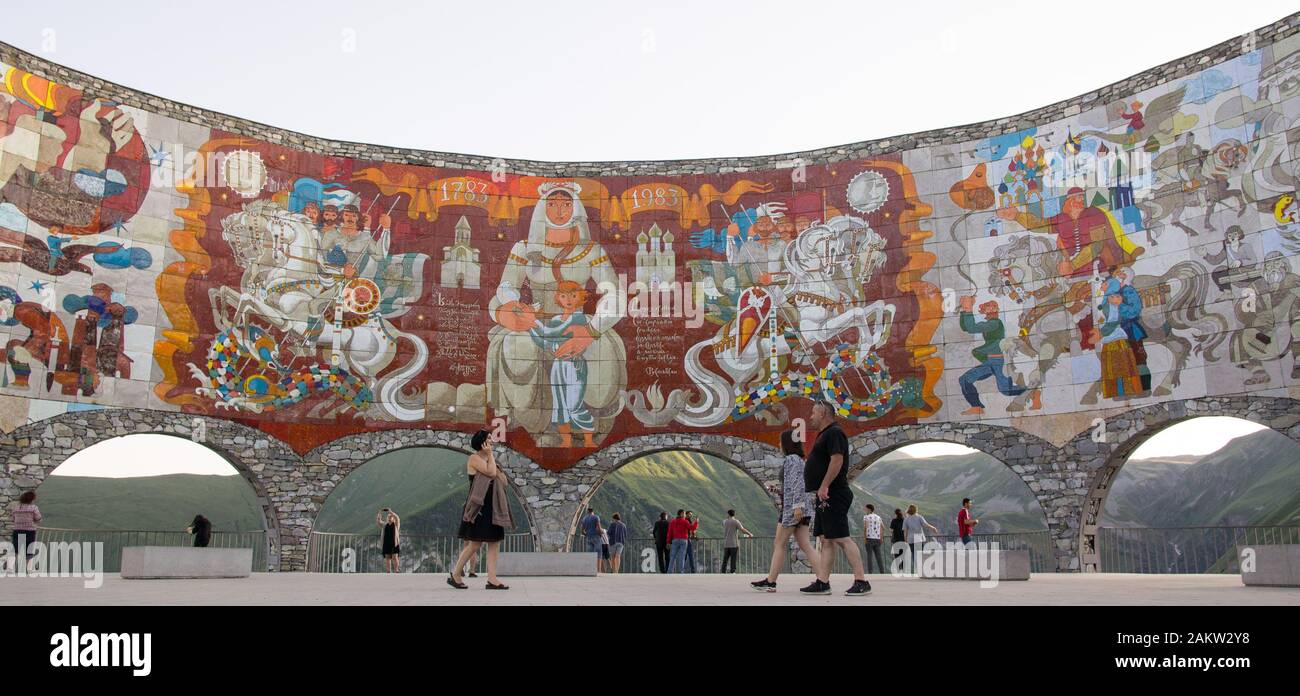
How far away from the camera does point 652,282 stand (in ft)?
89.0

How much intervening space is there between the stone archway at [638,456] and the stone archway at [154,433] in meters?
7.02

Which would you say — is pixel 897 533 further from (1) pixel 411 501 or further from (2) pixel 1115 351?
(1) pixel 411 501

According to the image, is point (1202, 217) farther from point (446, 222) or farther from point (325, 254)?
point (325, 254)

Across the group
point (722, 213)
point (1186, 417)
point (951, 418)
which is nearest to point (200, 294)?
point (722, 213)

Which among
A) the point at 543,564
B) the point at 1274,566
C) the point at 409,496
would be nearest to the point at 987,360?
the point at 1274,566

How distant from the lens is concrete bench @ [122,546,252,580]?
40.4ft

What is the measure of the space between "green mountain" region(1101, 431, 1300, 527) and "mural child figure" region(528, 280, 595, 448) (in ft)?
126

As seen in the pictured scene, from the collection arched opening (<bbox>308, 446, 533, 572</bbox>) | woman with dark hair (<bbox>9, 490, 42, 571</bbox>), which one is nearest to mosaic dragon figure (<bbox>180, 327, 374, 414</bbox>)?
woman with dark hair (<bbox>9, 490, 42, 571</bbox>)

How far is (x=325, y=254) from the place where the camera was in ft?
84.8

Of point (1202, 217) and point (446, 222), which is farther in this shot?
point (446, 222)

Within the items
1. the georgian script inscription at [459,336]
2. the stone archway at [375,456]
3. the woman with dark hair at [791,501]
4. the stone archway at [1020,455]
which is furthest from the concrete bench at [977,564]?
the georgian script inscription at [459,336]

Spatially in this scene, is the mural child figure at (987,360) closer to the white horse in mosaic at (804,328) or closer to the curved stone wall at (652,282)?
the curved stone wall at (652,282)
